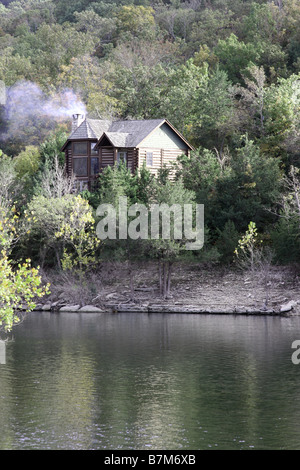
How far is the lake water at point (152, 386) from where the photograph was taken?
2469 centimetres

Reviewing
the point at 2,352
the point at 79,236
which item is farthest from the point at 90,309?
the point at 2,352

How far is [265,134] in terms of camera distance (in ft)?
240

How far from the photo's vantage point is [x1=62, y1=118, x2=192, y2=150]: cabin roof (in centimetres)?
7294

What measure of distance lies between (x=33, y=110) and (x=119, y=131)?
29054 millimetres

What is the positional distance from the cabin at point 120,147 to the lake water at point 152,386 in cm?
2656

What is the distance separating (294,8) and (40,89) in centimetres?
3487

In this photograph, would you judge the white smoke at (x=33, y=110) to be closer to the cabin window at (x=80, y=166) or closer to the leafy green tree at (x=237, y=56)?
the leafy green tree at (x=237, y=56)

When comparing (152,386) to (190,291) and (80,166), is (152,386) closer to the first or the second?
(190,291)

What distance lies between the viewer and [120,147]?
2864 inches

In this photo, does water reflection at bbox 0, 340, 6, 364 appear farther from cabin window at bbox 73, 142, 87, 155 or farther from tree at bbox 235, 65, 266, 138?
tree at bbox 235, 65, 266, 138

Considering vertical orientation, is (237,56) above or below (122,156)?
above

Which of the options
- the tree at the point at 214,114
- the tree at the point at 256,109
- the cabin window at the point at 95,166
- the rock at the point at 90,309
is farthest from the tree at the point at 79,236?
the tree at the point at 256,109

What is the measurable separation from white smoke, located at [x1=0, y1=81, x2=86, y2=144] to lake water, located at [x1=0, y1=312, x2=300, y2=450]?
176 ft
